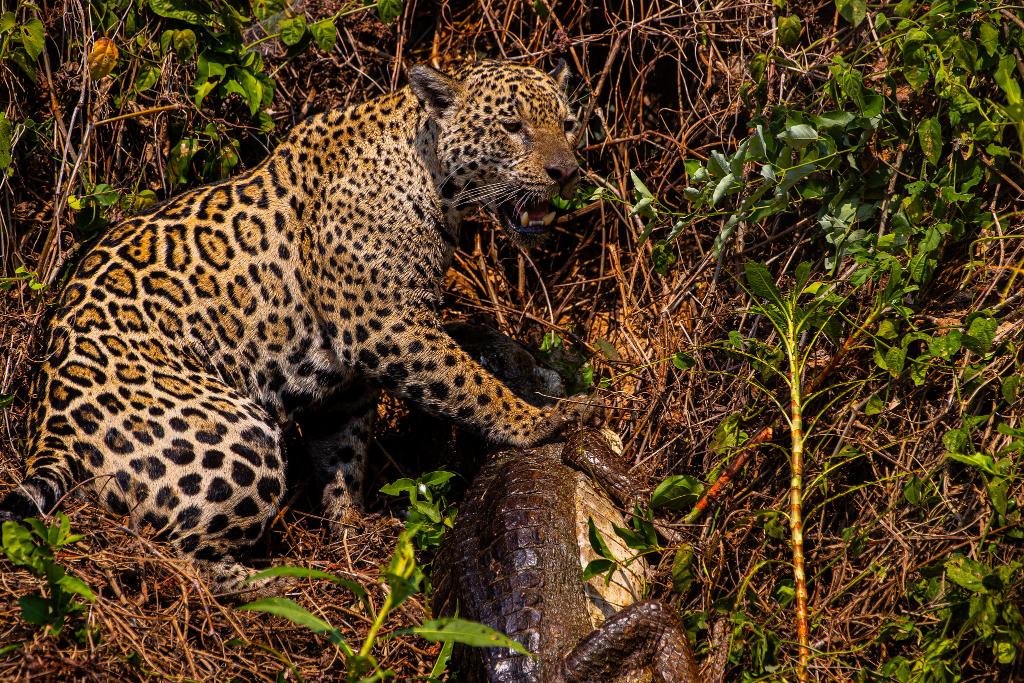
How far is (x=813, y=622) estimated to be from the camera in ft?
17.6

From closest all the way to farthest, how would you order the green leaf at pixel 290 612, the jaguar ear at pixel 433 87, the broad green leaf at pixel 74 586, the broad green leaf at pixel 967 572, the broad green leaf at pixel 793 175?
the green leaf at pixel 290 612
the broad green leaf at pixel 74 586
the broad green leaf at pixel 967 572
the broad green leaf at pixel 793 175
the jaguar ear at pixel 433 87

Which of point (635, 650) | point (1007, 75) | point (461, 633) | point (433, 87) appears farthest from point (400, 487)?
point (1007, 75)

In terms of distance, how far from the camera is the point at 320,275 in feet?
20.8

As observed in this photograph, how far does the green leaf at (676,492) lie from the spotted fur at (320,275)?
3.45ft

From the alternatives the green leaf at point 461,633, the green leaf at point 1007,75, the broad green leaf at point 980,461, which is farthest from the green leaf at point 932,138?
the green leaf at point 461,633

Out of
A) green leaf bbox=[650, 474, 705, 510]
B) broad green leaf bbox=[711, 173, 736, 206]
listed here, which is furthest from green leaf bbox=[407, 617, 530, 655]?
broad green leaf bbox=[711, 173, 736, 206]

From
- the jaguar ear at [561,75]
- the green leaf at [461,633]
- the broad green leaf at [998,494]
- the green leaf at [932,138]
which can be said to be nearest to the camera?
the green leaf at [461,633]

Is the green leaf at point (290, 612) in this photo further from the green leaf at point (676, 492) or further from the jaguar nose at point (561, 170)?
the jaguar nose at point (561, 170)

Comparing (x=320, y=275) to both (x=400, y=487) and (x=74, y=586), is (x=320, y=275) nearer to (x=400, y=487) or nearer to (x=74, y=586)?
(x=400, y=487)

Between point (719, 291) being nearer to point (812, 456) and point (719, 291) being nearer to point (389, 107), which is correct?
point (812, 456)

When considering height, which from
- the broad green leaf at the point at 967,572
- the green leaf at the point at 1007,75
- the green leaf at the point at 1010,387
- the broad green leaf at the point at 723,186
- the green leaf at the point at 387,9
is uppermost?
the green leaf at the point at 1007,75

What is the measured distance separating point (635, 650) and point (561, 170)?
2.60 m

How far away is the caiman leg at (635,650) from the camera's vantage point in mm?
4906

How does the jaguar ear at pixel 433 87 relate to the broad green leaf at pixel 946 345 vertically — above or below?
above
